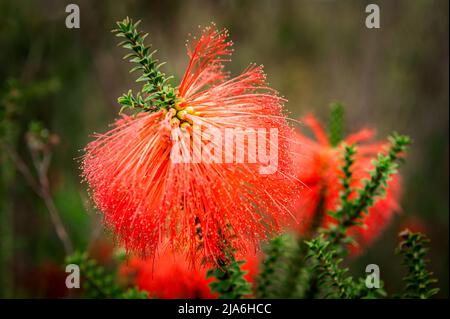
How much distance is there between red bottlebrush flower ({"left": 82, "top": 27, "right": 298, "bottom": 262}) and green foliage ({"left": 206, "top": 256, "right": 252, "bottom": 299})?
0.35ft

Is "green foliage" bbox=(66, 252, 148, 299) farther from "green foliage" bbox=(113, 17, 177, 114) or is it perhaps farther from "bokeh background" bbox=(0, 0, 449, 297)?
"bokeh background" bbox=(0, 0, 449, 297)

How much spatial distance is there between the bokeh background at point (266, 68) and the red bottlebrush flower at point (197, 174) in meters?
1.68

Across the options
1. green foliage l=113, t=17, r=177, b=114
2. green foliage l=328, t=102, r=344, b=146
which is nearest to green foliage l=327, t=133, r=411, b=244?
green foliage l=328, t=102, r=344, b=146

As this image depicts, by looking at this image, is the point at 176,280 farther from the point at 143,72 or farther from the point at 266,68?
the point at 266,68

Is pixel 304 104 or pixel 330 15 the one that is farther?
pixel 304 104

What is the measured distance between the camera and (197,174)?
95cm

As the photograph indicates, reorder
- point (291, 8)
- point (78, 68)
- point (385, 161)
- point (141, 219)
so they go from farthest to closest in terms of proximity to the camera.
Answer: point (291, 8) < point (78, 68) < point (385, 161) < point (141, 219)

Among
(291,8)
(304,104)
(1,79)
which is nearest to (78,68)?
(1,79)

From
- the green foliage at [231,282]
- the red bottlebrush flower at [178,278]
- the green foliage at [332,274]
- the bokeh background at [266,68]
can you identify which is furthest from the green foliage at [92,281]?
the bokeh background at [266,68]

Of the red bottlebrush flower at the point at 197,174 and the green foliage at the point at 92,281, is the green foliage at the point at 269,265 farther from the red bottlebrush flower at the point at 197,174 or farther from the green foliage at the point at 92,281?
the green foliage at the point at 92,281

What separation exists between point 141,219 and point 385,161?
0.75m

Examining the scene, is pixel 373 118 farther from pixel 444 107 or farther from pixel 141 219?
pixel 141 219

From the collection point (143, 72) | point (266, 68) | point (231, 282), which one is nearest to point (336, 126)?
point (231, 282)

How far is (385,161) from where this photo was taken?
4.09 feet
